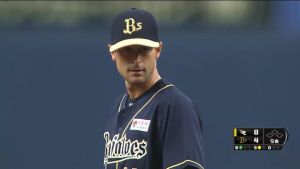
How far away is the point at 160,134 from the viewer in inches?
66.4

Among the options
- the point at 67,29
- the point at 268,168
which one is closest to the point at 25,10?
the point at 67,29

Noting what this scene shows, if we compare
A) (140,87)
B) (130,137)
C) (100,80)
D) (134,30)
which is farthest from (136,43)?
(100,80)

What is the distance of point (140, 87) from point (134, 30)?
18 centimetres

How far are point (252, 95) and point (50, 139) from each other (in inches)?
45.9

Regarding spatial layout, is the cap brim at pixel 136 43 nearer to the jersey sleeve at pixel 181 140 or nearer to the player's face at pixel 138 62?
the player's face at pixel 138 62

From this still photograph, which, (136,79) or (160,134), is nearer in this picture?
(160,134)

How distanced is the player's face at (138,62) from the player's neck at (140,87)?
1 centimetres

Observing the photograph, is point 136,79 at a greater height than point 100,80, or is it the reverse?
point 100,80

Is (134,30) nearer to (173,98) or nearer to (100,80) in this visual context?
(173,98)

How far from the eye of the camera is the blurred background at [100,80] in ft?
10.4

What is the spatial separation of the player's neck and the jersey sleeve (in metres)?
0.17

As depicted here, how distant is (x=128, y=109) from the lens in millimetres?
1878

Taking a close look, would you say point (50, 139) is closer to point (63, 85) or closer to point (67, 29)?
point (63, 85)
